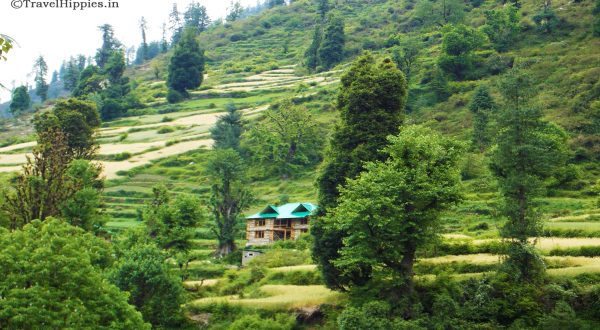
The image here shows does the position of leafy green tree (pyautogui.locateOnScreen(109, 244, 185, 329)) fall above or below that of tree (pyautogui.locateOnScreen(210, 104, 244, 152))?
below

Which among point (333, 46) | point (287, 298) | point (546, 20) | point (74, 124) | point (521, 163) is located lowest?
point (287, 298)

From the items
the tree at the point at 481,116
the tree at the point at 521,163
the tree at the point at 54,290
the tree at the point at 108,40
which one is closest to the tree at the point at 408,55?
the tree at the point at 481,116

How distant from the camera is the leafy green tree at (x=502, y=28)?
81531 millimetres

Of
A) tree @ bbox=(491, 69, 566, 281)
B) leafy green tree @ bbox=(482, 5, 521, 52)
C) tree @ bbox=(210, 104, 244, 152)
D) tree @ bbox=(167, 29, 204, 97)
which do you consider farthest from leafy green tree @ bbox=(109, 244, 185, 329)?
tree @ bbox=(167, 29, 204, 97)

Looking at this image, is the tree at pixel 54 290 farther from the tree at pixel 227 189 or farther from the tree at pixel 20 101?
the tree at pixel 20 101

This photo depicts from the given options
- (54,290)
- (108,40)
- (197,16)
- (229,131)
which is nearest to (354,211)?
(54,290)

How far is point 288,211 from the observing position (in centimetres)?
4903

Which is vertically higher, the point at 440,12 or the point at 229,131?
the point at 440,12

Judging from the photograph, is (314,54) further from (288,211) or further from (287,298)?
(287,298)

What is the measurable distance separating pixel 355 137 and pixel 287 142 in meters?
39.5

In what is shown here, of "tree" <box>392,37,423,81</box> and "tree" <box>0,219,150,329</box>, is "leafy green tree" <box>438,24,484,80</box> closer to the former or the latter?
"tree" <box>392,37,423,81</box>

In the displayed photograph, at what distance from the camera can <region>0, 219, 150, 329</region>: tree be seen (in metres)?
18.9

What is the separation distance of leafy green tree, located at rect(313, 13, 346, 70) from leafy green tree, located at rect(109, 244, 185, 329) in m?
84.3

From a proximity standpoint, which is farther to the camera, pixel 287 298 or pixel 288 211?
pixel 288 211
